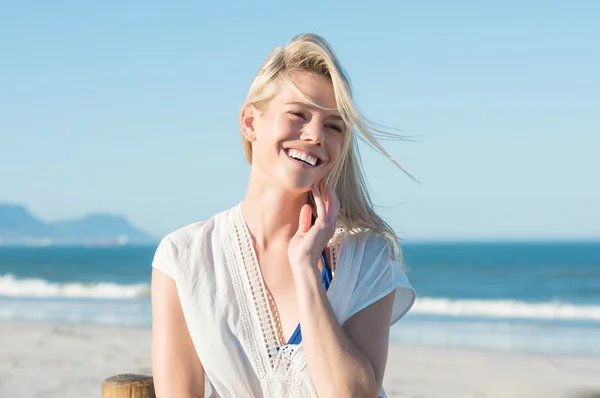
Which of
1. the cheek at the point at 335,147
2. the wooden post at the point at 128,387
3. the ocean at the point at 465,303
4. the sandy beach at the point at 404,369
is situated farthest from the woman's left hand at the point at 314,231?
the sandy beach at the point at 404,369

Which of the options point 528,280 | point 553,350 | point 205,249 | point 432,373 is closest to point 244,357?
point 205,249

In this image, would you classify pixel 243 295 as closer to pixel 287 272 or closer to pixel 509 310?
pixel 287 272

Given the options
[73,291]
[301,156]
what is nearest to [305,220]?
[301,156]

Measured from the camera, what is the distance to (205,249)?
3.15 m

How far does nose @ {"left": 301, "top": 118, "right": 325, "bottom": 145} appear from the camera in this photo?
2.95 m

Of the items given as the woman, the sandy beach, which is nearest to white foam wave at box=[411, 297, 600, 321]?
the sandy beach

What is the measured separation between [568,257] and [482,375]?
4739 cm

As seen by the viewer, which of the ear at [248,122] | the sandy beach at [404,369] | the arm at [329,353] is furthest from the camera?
the sandy beach at [404,369]

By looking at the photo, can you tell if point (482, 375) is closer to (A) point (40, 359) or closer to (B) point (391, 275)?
(A) point (40, 359)

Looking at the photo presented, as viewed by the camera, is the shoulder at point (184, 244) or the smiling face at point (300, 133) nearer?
the smiling face at point (300, 133)

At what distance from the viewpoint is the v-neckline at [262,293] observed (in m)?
2.96

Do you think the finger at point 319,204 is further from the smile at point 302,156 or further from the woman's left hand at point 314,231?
the smile at point 302,156

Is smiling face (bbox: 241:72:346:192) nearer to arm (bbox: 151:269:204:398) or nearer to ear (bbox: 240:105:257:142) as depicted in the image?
ear (bbox: 240:105:257:142)

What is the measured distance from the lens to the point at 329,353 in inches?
110
